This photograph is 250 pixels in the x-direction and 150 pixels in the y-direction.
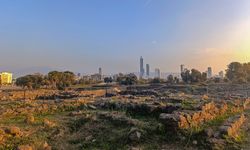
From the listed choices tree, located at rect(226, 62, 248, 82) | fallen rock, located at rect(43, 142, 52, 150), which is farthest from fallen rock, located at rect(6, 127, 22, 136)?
tree, located at rect(226, 62, 248, 82)

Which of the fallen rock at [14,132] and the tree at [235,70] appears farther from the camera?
the tree at [235,70]

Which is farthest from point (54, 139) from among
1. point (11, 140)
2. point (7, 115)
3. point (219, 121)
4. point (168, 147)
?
point (219, 121)

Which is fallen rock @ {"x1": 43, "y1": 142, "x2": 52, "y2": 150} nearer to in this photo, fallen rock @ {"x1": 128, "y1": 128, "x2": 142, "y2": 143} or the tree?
fallen rock @ {"x1": 128, "y1": 128, "x2": 142, "y2": 143}

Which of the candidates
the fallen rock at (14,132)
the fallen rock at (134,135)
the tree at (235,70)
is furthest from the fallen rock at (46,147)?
the tree at (235,70)

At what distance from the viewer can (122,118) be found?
15.1 metres

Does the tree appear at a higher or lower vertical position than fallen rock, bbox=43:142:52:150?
higher

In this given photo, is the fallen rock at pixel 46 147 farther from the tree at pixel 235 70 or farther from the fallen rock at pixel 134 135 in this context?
the tree at pixel 235 70

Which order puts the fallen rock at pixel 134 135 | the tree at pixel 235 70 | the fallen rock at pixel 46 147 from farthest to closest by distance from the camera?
the tree at pixel 235 70, the fallen rock at pixel 134 135, the fallen rock at pixel 46 147

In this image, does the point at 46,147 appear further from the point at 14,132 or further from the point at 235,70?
the point at 235,70

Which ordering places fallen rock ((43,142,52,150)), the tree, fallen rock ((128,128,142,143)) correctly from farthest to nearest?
the tree < fallen rock ((128,128,142,143)) < fallen rock ((43,142,52,150))

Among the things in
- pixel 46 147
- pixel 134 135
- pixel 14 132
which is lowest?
pixel 46 147

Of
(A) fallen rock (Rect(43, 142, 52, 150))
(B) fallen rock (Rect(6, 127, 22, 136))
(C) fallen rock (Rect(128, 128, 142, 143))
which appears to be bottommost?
(A) fallen rock (Rect(43, 142, 52, 150))

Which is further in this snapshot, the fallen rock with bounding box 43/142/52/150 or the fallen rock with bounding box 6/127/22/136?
the fallen rock with bounding box 6/127/22/136

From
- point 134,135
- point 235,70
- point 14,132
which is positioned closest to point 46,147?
point 14,132
